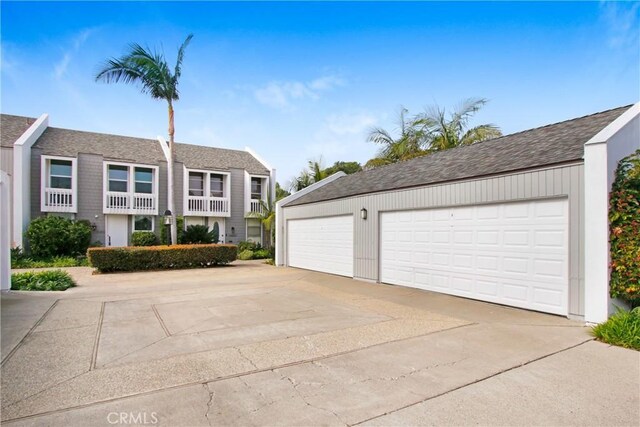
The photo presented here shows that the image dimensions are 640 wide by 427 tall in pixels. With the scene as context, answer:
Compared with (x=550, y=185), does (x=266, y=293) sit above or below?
below

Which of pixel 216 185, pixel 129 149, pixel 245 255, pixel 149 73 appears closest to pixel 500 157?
pixel 245 255

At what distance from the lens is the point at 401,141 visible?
19719 millimetres

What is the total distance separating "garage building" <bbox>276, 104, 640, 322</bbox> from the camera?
578 centimetres

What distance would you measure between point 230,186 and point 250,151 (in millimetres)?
4415

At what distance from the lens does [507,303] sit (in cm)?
702

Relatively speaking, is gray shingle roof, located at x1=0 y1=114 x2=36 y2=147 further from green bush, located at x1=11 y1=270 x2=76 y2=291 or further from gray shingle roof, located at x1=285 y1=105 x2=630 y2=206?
gray shingle roof, located at x1=285 y1=105 x2=630 y2=206

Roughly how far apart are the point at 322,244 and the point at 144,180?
13.0m

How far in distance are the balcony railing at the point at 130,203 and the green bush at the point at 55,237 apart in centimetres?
198

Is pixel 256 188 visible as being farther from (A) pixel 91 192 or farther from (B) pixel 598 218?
(B) pixel 598 218

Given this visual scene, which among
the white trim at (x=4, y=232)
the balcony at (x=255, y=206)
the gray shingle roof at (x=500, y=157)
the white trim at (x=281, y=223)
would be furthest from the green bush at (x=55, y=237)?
the gray shingle roof at (x=500, y=157)

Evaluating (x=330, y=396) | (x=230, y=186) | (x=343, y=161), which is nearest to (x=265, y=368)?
(x=330, y=396)

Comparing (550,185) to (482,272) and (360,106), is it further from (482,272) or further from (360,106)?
(360,106)

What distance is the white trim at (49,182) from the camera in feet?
56.7

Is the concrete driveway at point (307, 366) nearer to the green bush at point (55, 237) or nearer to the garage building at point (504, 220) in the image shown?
the garage building at point (504, 220)
